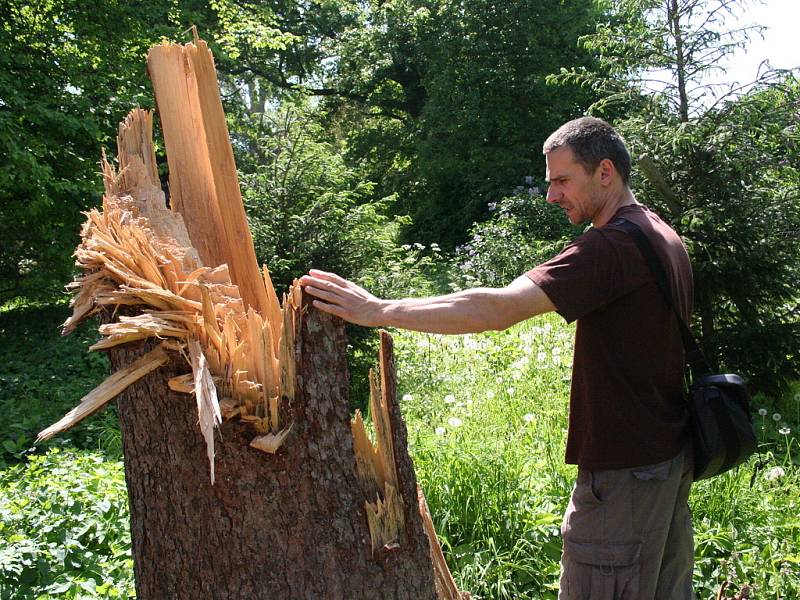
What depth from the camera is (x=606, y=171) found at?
2160 millimetres

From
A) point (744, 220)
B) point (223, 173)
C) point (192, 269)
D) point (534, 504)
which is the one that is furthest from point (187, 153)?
point (744, 220)

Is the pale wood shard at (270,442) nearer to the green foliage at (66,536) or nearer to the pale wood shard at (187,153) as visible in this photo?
the pale wood shard at (187,153)

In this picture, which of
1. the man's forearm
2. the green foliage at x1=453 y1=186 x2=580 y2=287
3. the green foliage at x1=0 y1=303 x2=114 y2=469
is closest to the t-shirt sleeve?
the man's forearm

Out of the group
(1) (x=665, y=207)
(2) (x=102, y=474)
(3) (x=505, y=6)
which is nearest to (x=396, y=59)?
(3) (x=505, y=6)

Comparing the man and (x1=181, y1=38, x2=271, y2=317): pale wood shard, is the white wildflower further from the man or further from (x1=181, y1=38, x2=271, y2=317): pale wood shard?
(x1=181, y1=38, x2=271, y2=317): pale wood shard

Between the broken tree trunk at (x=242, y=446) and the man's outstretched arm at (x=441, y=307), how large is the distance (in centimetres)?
8

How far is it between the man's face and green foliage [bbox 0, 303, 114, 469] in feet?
11.8

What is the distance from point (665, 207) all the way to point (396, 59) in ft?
47.0

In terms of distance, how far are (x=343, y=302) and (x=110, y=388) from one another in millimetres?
654

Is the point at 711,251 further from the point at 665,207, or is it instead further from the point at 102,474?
the point at 102,474

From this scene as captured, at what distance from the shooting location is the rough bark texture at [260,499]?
196 centimetres

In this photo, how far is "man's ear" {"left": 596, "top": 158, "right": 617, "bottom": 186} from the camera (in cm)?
214

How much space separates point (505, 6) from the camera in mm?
16391

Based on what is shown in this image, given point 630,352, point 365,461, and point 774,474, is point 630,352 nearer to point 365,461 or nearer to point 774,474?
point 365,461
